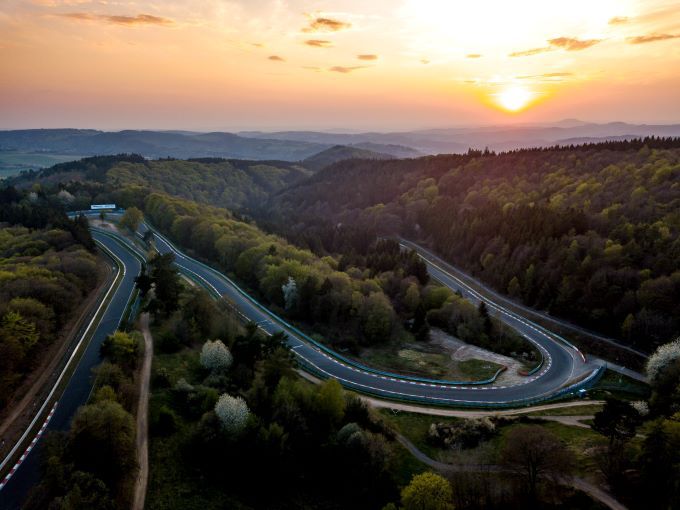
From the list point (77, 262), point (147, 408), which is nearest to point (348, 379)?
point (147, 408)

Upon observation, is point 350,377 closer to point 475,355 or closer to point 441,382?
point 441,382

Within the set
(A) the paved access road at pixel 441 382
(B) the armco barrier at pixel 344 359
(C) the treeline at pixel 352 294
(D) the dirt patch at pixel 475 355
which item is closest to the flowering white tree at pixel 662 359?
(A) the paved access road at pixel 441 382

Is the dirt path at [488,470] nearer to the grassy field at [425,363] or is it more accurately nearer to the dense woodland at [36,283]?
the grassy field at [425,363]

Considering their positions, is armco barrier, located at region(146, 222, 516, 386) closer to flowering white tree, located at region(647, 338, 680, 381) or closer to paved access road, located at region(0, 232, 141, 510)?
flowering white tree, located at region(647, 338, 680, 381)

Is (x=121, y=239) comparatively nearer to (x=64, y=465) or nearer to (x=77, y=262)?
(x=77, y=262)

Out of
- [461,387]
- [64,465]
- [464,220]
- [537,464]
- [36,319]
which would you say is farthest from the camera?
[464,220]

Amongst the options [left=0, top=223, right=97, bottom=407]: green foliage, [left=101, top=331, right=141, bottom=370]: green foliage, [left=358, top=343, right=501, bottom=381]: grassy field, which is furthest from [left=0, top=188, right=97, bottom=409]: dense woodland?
[left=358, top=343, right=501, bottom=381]: grassy field

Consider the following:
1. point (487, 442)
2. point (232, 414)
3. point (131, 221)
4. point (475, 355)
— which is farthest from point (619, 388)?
point (131, 221)
